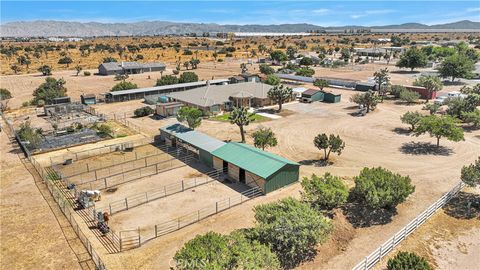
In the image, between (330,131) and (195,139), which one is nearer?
(195,139)

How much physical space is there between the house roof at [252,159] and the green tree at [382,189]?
316 inches

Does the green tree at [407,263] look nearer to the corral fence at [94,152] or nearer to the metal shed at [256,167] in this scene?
the metal shed at [256,167]

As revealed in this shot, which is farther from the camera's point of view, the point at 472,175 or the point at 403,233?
the point at 472,175

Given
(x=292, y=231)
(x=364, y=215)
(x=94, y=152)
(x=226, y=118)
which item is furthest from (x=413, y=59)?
(x=292, y=231)

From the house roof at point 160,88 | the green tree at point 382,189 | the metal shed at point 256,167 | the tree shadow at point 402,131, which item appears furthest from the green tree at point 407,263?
the house roof at point 160,88

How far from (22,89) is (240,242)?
298 feet

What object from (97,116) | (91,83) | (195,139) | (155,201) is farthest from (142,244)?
(91,83)

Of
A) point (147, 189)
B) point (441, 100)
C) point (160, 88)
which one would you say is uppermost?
point (160, 88)

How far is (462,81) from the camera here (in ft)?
312

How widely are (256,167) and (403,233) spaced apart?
13977 millimetres

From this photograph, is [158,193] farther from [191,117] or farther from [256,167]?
[191,117]

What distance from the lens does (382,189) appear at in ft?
88.9

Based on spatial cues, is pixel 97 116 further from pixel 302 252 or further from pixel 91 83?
pixel 302 252

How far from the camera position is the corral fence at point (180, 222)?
84.7 ft
